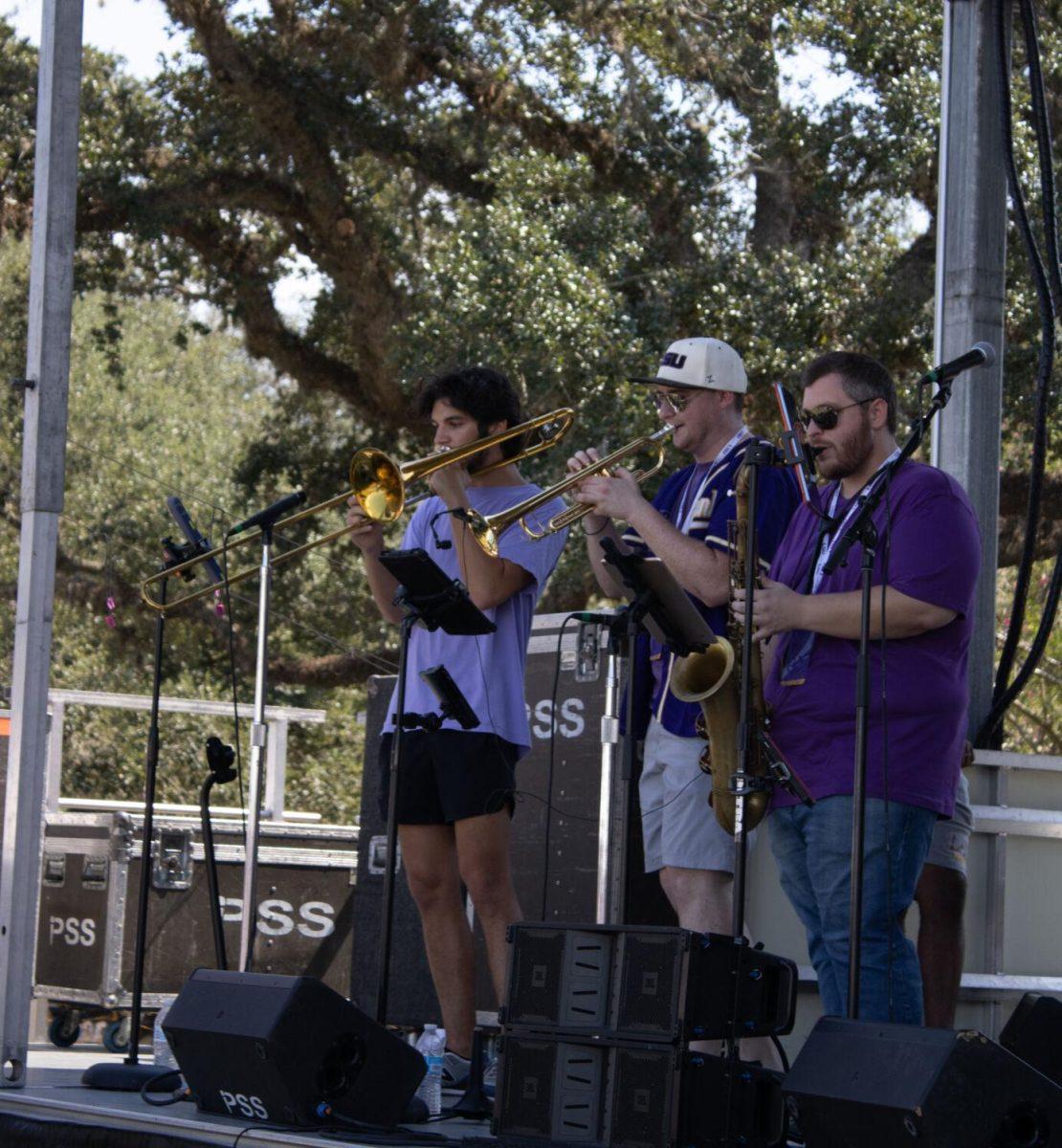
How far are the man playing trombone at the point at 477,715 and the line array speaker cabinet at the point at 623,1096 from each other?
0.68 metres

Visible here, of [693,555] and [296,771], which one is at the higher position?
[693,555]

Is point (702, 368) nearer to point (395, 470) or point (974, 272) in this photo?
point (395, 470)

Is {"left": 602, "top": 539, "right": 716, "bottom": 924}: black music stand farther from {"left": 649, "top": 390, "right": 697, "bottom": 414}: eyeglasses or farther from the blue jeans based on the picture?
{"left": 649, "top": 390, "right": 697, "bottom": 414}: eyeglasses

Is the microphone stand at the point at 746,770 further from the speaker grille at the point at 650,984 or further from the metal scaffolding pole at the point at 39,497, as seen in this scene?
the metal scaffolding pole at the point at 39,497

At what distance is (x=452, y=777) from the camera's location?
4.10 m

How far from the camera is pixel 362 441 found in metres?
14.0

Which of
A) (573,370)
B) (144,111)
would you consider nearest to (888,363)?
(573,370)

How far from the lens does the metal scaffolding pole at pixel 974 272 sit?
5180mm

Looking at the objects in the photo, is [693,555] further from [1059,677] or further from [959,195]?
[1059,677]

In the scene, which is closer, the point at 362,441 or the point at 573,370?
the point at 573,370

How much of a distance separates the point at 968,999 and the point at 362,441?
9829 millimetres

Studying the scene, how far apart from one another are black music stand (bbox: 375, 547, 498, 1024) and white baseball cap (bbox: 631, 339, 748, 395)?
69cm

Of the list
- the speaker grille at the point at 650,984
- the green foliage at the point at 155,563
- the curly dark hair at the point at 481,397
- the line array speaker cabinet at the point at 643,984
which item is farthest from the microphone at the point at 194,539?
the green foliage at the point at 155,563

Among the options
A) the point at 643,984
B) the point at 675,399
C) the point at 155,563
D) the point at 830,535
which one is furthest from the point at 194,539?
the point at 155,563
